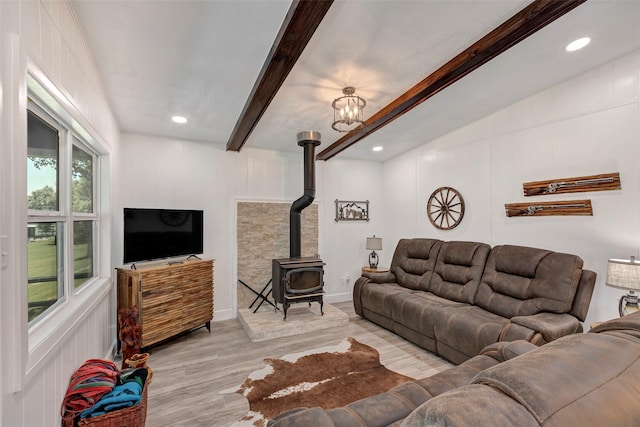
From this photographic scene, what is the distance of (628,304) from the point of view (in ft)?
7.97

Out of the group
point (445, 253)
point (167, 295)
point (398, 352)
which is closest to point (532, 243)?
point (445, 253)

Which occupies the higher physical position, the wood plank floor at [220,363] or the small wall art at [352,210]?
the small wall art at [352,210]

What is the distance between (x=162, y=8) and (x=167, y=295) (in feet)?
8.74

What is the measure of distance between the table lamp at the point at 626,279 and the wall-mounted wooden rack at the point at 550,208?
23.9 inches

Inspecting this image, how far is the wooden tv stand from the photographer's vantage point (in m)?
2.94

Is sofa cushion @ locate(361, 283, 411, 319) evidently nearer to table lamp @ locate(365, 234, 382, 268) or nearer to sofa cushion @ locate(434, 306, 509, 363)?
sofa cushion @ locate(434, 306, 509, 363)

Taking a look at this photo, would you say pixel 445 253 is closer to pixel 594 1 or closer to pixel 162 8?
pixel 594 1

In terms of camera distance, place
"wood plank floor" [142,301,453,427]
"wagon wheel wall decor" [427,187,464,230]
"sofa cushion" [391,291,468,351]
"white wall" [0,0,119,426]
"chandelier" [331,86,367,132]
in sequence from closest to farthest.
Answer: "white wall" [0,0,119,426] → "wood plank floor" [142,301,453,427] → "chandelier" [331,86,367,132] → "sofa cushion" [391,291,468,351] → "wagon wheel wall decor" [427,187,464,230]

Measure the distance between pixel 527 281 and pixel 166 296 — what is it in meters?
3.81

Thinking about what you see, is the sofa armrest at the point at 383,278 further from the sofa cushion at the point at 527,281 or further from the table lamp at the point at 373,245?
the sofa cushion at the point at 527,281

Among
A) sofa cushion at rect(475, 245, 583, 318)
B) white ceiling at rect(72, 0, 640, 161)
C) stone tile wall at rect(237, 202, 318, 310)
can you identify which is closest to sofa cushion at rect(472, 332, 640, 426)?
white ceiling at rect(72, 0, 640, 161)

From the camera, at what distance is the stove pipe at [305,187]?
395cm

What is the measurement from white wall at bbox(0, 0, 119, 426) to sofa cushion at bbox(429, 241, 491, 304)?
3568mm

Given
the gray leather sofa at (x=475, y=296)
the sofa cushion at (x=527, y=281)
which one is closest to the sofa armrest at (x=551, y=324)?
the gray leather sofa at (x=475, y=296)
